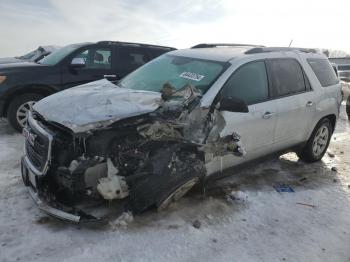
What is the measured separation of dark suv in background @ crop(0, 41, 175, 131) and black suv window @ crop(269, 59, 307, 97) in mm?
2967

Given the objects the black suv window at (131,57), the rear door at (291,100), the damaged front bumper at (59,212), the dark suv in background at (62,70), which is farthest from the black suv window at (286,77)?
the black suv window at (131,57)

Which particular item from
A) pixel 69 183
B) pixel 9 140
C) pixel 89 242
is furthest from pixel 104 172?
pixel 9 140

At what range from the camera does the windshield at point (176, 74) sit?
4512 mm

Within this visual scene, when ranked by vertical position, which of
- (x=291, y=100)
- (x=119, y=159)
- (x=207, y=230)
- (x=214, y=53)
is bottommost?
(x=207, y=230)

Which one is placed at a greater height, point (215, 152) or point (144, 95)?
point (144, 95)

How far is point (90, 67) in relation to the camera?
7.89 metres

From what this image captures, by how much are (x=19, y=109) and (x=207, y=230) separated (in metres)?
4.57

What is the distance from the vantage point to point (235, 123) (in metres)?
4.38

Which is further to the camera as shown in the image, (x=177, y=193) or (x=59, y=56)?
(x=59, y=56)

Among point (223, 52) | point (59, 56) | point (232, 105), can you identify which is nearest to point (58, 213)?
point (232, 105)

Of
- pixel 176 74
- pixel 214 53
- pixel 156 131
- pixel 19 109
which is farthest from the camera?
pixel 19 109

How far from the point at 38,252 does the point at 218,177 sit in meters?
2.05

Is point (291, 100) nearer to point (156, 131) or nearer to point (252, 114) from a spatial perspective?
point (252, 114)

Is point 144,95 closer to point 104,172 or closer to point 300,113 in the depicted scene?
point 104,172
